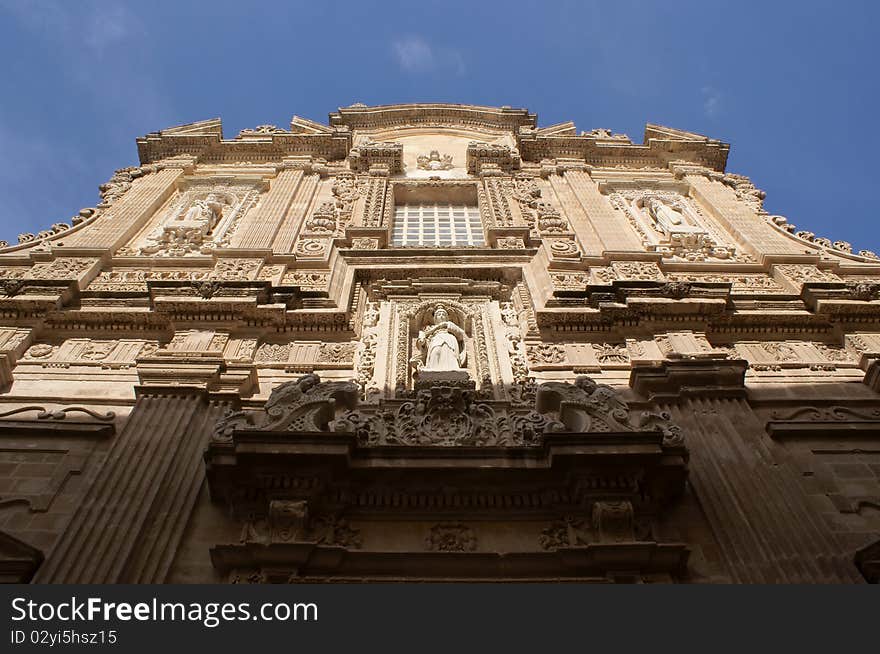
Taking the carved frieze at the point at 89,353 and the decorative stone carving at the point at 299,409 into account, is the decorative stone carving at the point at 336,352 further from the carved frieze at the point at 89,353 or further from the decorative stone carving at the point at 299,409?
the carved frieze at the point at 89,353

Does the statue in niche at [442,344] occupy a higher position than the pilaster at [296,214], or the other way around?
the pilaster at [296,214]

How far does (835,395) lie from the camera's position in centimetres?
953

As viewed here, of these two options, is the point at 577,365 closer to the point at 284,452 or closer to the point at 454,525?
the point at 454,525

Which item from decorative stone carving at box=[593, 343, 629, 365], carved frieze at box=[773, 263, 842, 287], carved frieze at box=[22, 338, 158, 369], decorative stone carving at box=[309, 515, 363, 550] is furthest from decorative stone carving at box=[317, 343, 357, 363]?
carved frieze at box=[773, 263, 842, 287]

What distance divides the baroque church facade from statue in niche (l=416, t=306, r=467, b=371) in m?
0.06

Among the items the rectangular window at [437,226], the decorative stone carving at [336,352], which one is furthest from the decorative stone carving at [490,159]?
the decorative stone carving at [336,352]

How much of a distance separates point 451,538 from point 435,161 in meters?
13.6

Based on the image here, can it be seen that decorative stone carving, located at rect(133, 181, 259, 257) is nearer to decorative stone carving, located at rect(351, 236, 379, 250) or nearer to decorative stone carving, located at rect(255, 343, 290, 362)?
decorative stone carving, located at rect(351, 236, 379, 250)

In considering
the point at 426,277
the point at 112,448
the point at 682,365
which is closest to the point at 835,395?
the point at 682,365

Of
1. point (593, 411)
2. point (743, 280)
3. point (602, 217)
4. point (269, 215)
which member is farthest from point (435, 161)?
point (593, 411)

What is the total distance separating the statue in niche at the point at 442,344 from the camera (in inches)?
397

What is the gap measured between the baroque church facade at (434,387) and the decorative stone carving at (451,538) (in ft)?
0.07

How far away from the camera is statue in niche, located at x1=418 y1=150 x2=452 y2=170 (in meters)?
18.9

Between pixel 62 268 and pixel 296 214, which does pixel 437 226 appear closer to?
pixel 296 214
